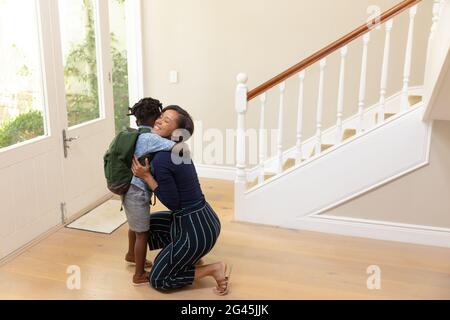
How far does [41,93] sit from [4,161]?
601mm

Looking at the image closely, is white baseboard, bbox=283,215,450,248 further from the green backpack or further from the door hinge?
the door hinge

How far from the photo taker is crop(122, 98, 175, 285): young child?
2.34m

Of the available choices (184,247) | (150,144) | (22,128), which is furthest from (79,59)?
(184,247)

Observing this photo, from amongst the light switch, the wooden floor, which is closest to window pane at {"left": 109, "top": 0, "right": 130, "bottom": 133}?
the light switch

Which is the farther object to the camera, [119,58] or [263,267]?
[119,58]

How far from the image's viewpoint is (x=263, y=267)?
2830 mm

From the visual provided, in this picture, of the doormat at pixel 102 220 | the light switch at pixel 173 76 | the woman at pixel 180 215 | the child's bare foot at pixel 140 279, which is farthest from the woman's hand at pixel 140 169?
the light switch at pixel 173 76

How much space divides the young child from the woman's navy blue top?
76mm

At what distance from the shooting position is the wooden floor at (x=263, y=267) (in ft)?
8.29

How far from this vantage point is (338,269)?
281cm

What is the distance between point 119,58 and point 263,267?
3.05 metres

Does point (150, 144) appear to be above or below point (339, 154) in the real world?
above

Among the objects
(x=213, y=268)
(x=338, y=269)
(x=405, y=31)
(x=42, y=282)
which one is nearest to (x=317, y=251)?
(x=338, y=269)

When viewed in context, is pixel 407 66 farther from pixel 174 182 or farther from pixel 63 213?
pixel 63 213
